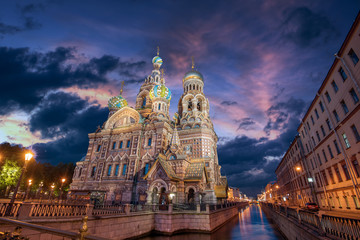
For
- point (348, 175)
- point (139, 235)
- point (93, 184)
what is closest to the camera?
point (139, 235)

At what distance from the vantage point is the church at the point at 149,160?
905 inches

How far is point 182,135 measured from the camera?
122 feet

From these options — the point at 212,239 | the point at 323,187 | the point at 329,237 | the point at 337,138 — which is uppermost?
the point at 337,138

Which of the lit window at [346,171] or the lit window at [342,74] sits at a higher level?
the lit window at [342,74]

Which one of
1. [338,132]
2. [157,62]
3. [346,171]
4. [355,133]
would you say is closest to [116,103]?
[157,62]

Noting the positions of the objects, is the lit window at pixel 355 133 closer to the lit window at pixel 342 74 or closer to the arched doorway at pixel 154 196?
the lit window at pixel 342 74

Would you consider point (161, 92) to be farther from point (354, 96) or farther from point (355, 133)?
point (355, 133)

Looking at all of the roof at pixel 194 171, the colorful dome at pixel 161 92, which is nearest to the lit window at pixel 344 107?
the roof at pixel 194 171

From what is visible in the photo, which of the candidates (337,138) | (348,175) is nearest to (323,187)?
(348,175)

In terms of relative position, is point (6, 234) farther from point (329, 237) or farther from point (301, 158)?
point (301, 158)

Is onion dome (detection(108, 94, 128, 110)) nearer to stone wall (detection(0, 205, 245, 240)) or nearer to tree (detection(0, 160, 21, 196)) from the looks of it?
tree (detection(0, 160, 21, 196))

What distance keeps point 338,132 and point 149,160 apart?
79.2 feet

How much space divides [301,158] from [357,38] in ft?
76.5

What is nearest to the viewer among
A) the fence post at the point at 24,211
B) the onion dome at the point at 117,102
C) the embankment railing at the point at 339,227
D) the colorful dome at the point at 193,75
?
the embankment railing at the point at 339,227
